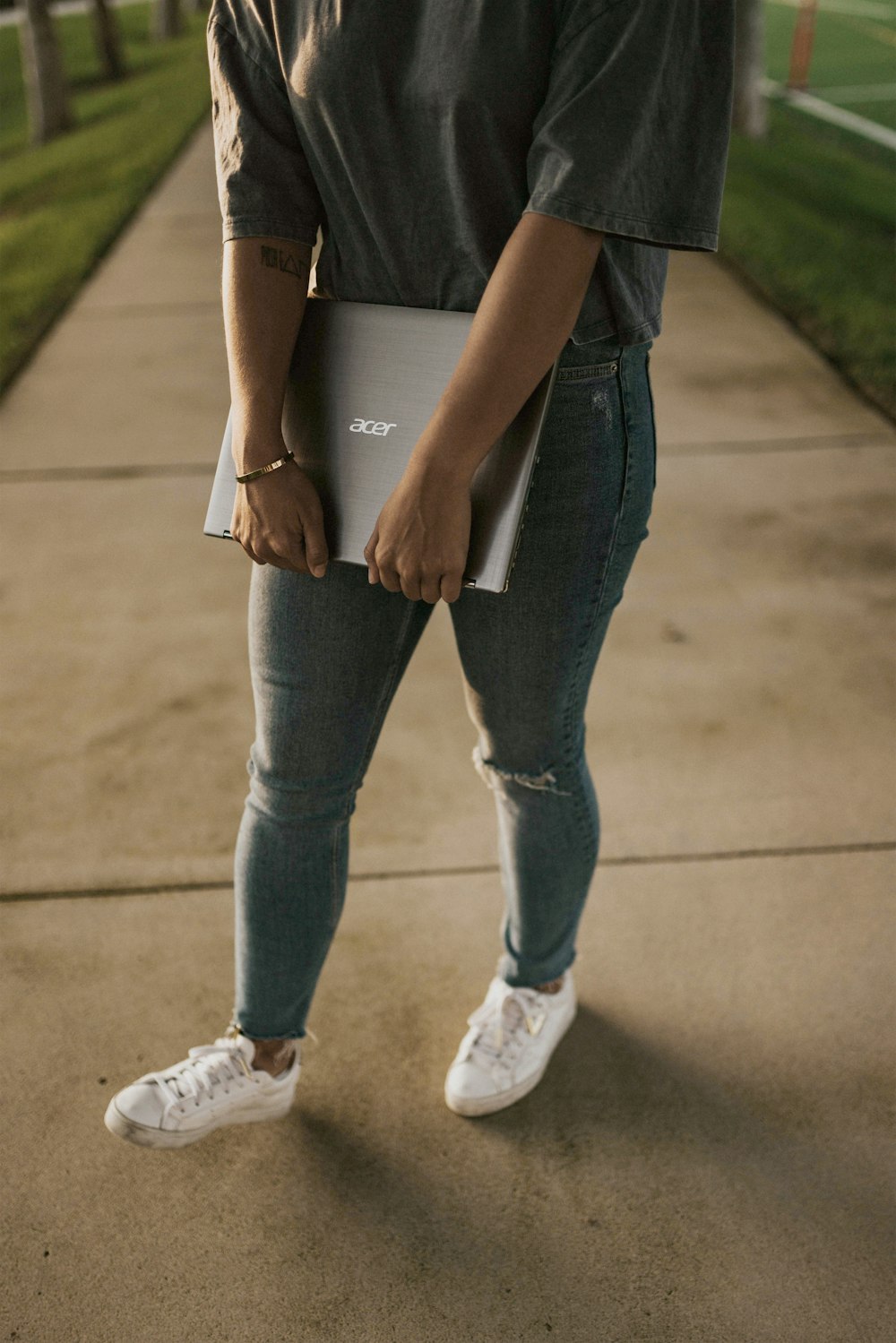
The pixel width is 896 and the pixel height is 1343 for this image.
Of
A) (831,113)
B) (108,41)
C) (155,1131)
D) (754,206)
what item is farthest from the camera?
(108,41)

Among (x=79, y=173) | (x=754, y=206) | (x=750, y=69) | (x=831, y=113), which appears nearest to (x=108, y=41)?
(x=79, y=173)

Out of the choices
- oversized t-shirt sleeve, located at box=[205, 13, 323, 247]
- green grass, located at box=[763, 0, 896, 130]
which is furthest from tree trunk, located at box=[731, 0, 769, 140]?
oversized t-shirt sleeve, located at box=[205, 13, 323, 247]

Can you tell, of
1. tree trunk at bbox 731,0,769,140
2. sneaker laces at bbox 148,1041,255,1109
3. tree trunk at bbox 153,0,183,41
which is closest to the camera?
sneaker laces at bbox 148,1041,255,1109

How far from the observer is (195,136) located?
1173 centimetres

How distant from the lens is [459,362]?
1.30m

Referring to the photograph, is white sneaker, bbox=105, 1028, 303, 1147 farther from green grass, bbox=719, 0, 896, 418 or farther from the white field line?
the white field line

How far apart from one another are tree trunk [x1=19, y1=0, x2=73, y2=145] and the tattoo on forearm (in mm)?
13004

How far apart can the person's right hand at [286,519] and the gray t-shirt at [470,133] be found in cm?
26

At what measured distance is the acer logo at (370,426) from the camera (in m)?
1.41

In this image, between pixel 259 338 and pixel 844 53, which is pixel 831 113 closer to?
pixel 844 53

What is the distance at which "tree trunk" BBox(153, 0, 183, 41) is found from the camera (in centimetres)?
2033

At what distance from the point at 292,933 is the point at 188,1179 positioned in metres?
0.41

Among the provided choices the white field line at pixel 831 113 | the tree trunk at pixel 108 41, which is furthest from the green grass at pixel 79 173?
the white field line at pixel 831 113

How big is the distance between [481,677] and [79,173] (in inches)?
374
